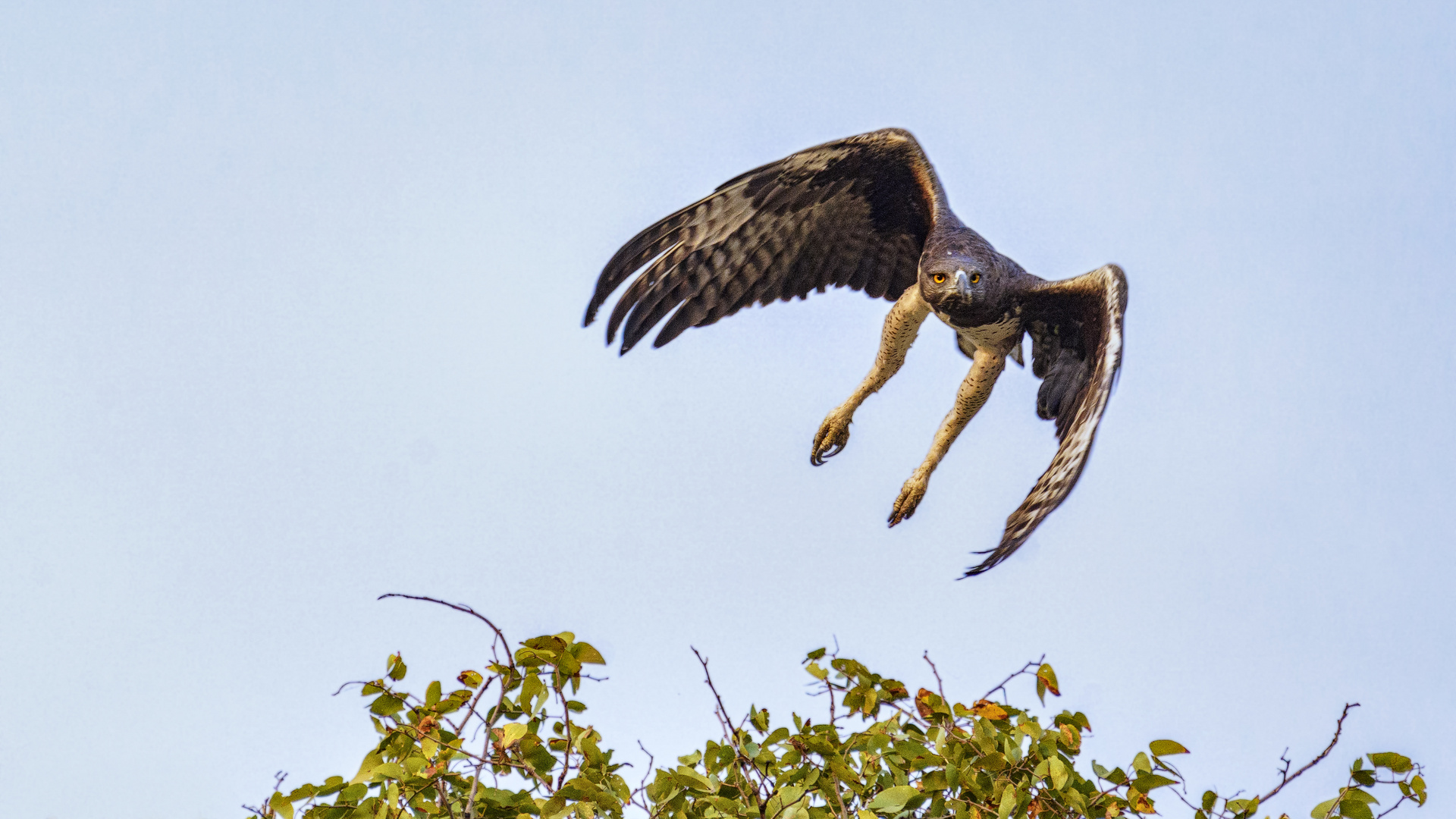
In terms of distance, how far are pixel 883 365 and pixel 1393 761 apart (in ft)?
9.13

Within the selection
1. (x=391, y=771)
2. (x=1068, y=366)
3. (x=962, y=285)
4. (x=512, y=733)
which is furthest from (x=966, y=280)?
(x=391, y=771)

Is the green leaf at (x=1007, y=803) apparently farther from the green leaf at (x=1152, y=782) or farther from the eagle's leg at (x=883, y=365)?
the eagle's leg at (x=883, y=365)

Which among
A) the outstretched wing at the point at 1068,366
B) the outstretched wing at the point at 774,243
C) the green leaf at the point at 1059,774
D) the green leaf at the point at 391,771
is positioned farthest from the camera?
the outstretched wing at the point at 774,243

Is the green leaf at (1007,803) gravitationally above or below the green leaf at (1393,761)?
above

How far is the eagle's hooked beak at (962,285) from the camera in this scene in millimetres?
5441

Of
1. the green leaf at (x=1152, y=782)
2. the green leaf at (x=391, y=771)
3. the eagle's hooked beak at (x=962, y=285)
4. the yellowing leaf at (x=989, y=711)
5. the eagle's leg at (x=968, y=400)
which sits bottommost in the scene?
the green leaf at (x=1152, y=782)

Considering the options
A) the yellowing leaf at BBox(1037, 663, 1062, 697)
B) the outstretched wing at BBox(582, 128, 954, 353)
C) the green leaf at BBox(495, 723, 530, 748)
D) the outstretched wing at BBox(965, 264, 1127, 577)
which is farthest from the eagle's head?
the green leaf at BBox(495, 723, 530, 748)

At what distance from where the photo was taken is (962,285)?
5445 millimetres

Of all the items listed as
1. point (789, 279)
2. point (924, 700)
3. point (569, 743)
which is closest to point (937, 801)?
point (924, 700)

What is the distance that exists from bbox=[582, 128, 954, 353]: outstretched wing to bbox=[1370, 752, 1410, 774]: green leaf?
3174 mm

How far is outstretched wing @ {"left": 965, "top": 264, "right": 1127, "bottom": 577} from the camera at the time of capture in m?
4.32

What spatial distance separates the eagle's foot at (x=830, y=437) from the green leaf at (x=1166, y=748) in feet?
8.28

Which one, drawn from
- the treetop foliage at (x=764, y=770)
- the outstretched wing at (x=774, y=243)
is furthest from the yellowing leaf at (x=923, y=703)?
the outstretched wing at (x=774, y=243)

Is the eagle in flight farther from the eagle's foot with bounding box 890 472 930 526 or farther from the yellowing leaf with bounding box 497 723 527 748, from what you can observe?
the yellowing leaf with bounding box 497 723 527 748
